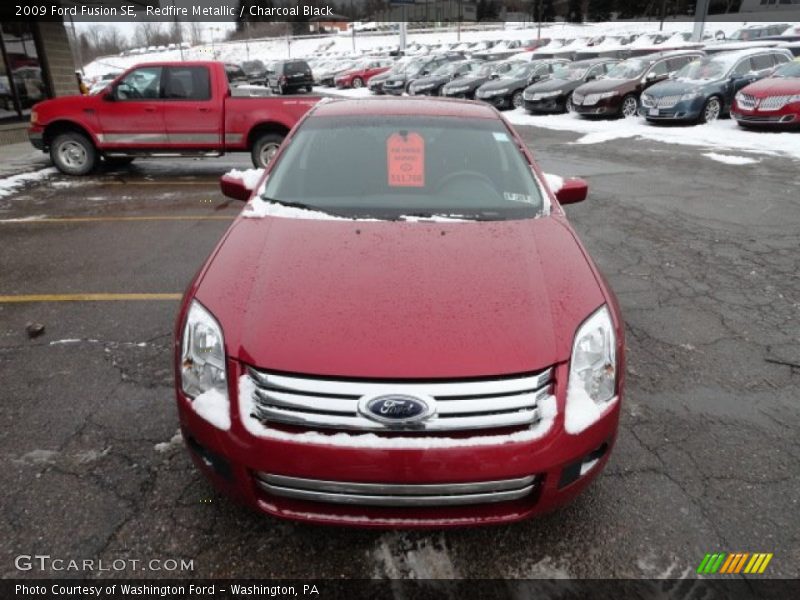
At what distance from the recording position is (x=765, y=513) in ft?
7.46

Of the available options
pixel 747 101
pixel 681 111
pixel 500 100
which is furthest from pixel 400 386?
pixel 500 100

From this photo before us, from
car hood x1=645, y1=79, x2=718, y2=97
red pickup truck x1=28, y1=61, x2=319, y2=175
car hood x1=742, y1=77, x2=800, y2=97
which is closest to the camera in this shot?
red pickup truck x1=28, y1=61, x2=319, y2=175

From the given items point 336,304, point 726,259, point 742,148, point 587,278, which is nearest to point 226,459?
point 336,304

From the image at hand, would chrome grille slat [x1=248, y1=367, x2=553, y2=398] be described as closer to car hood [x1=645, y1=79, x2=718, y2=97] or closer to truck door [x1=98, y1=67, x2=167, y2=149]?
truck door [x1=98, y1=67, x2=167, y2=149]

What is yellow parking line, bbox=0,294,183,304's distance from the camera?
432 centimetres

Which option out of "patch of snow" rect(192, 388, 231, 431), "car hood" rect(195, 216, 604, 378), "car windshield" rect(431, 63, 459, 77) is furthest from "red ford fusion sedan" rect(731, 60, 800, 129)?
"car windshield" rect(431, 63, 459, 77)

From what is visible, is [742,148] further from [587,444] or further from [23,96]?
[23,96]

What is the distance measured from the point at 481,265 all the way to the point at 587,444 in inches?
32.3

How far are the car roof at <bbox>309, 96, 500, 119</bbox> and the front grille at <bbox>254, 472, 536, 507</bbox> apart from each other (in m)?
2.38

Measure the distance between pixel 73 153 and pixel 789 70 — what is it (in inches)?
588

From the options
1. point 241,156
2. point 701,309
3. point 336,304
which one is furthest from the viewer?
point 241,156

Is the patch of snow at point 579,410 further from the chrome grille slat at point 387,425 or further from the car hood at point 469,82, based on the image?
the car hood at point 469,82

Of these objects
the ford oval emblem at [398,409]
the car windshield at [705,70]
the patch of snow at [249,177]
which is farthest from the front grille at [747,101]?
the ford oval emblem at [398,409]

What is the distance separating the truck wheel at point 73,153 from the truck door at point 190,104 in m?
1.47
